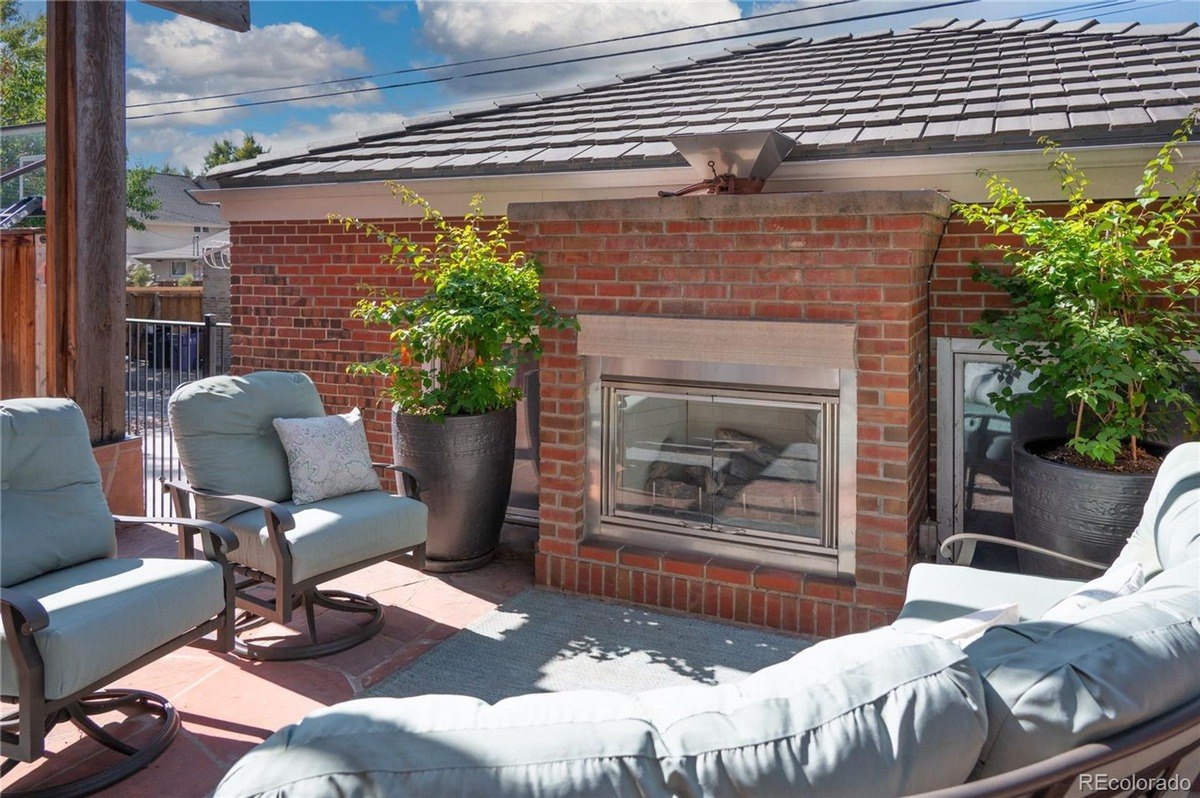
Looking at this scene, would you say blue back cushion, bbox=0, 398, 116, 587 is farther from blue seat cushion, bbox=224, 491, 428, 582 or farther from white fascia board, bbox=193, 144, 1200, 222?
white fascia board, bbox=193, 144, 1200, 222

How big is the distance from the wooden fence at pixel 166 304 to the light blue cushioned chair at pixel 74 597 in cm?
1416

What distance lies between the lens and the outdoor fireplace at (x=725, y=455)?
4047 mm

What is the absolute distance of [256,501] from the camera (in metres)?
3.60

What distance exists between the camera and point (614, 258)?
4316 mm

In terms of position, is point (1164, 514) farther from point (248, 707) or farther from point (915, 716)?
point (248, 707)

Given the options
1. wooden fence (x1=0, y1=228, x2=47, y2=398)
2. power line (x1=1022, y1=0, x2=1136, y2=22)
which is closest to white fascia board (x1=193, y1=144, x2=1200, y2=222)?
wooden fence (x1=0, y1=228, x2=47, y2=398)

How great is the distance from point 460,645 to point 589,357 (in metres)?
1.56

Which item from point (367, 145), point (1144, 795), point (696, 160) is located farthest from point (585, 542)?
point (367, 145)

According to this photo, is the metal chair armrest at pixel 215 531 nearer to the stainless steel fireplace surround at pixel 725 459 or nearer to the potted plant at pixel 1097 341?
the stainless steel fireplace surround at pixel 725 459

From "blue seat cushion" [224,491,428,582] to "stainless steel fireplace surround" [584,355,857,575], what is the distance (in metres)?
1.03

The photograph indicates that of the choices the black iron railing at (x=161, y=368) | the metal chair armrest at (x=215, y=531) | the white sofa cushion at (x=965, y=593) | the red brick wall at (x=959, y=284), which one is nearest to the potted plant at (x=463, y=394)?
the black iron railing at (x=161, y=368)

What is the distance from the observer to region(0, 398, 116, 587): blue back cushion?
9.95 feet

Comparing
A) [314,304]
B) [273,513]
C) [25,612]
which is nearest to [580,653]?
[273,513]

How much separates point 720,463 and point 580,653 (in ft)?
3.84
